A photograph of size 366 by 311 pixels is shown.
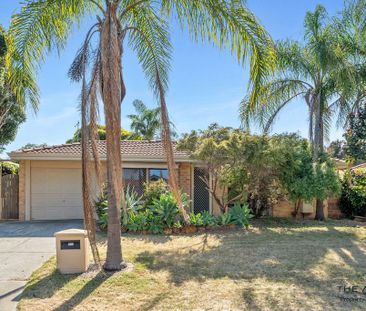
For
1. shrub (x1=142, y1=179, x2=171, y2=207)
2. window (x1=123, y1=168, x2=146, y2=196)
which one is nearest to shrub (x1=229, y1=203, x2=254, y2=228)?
shrub (x1=142, y1=179, x2=171, y2=207)

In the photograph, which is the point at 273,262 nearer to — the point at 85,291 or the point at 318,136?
the point at 85,291

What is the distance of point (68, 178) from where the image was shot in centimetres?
1484

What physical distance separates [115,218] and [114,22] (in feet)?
12.2

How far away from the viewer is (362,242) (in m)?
9.77

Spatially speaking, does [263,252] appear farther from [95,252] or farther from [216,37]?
[216,37]

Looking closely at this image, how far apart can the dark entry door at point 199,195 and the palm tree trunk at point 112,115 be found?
8.38 m

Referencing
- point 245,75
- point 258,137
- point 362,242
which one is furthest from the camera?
point 258,137

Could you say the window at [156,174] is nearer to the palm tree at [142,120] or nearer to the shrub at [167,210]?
the shrub at [167,210]

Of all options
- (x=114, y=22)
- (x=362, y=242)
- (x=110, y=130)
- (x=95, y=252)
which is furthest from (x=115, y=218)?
(x=362, y=242)

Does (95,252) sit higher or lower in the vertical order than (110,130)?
lower

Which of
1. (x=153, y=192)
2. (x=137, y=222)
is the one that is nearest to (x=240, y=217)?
(x=153, y=192)

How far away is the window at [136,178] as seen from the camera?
14.4 metres

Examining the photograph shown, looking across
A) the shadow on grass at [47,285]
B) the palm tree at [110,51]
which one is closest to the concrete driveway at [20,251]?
the shadow on grass at [47,285]

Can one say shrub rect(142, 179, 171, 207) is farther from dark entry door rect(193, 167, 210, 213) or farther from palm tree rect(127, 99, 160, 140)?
palm tree rect(127, 99, 160, 140)
